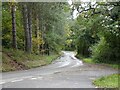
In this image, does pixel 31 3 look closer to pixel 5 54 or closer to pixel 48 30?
pixel 5 54

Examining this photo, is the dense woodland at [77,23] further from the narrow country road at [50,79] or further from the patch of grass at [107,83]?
the patch of grass at [107,83]

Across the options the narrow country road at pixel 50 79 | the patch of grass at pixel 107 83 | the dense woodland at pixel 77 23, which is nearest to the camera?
the patch of grass at pixel 107 83

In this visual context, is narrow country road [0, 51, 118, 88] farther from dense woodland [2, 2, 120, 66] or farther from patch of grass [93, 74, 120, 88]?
dense woodland [2, 2, 120, 66]

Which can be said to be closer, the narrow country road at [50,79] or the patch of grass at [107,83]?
the patch of grass at [107,83]

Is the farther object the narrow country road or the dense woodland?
the dense woodland

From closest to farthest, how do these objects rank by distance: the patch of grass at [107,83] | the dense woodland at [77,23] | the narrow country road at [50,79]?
the patch of grass at [107,83]
the narrow country road at [50,79]
the dense woodland at [77,23]

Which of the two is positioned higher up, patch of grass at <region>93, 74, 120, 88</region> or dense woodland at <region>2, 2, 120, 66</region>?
dense woodland at <region>2, 2, 120, 66</region>

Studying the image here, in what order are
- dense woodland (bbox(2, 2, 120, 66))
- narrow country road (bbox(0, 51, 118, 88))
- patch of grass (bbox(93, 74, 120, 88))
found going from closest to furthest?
1. patch of grass (bbox(93, 74, 120, 88))
2. narrow country road (bbox(0, 51, 118, 88))
3. dense woodland (bbox(2, 2, 120, 66))

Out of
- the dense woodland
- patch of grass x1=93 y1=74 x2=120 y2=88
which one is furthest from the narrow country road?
the dense woodland

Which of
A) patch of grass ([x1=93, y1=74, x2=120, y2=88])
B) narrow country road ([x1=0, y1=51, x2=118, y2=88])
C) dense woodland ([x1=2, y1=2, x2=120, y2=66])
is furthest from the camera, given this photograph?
dense woodland ([x1=2, y1=2, x2=120, y2=66])

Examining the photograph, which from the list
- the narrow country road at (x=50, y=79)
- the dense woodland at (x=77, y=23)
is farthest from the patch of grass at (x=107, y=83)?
the dense woodland at (x=77, y=23)

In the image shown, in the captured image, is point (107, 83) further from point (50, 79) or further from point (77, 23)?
point (77, 23)

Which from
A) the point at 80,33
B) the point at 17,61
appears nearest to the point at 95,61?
the point at 80,33

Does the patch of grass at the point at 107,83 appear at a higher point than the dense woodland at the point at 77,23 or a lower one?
lower
